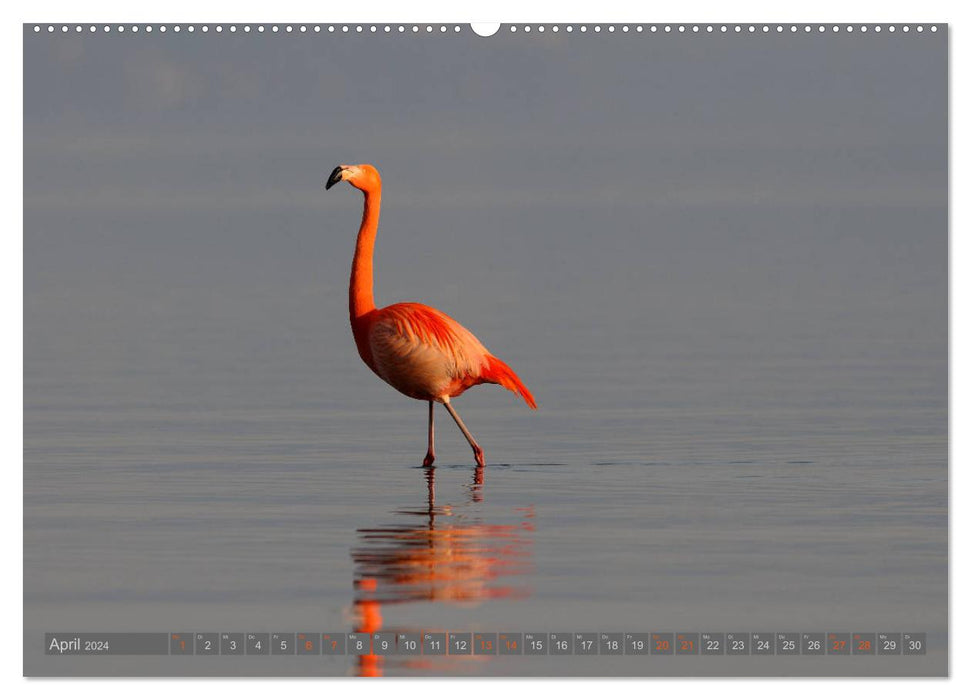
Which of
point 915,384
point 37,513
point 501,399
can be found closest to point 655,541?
point 37,513

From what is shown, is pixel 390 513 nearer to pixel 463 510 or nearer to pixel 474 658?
pixel 463 510

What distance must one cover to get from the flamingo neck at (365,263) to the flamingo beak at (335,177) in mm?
434

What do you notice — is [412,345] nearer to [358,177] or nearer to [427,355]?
[427,355]

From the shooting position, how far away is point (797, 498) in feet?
41.8

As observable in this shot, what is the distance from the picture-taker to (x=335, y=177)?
1546 cm

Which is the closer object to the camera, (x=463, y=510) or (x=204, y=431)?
(x=463, y=510)

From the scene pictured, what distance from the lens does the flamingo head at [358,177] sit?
50.8 feet

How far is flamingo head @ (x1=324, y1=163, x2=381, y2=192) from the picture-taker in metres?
15.5

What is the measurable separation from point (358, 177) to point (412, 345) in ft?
4.61

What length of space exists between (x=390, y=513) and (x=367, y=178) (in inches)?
168

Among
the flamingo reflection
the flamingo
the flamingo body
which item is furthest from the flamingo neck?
the flamingo reflection

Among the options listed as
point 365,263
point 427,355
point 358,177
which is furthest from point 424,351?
point 358,177

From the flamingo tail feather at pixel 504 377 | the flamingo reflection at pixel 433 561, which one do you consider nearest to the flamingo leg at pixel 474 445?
the flamingo tail feather at pixel 504 377

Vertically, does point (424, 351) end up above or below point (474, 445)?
above
